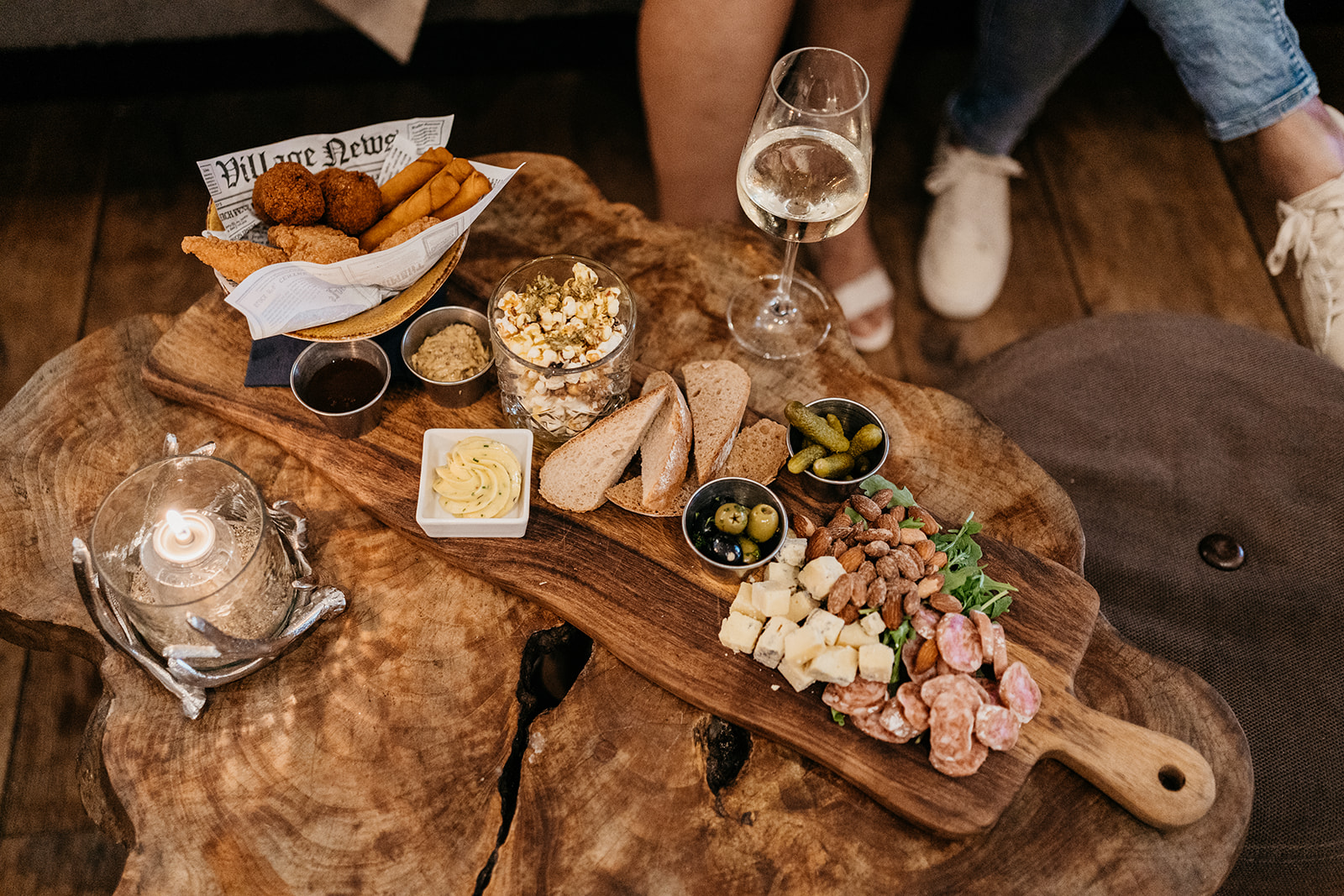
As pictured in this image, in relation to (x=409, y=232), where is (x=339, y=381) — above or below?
below

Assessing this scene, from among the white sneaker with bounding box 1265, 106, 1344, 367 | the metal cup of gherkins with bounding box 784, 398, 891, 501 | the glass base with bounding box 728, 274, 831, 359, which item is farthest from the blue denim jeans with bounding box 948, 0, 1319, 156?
the metal cup of gherkins with bounding box 784, 398, 891, 501

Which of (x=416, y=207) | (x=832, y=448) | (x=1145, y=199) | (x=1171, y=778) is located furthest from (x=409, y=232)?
(x=1145, y=199)

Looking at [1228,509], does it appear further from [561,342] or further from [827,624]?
[561,342]

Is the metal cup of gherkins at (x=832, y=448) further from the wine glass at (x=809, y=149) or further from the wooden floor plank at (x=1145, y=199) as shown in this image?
the wooden floor plank at (x=1145, y=199)

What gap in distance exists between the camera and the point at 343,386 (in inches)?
66.2

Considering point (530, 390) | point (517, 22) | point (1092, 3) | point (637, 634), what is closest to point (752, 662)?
point (637, 634)

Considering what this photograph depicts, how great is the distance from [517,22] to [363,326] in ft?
6.83

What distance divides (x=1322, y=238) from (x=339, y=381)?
211 centimetres

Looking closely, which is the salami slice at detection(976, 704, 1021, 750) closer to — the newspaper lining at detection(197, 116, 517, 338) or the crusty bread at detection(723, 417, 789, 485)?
the crusty bread at detection(723, 417, 789, 485)

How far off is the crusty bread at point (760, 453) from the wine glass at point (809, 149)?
355 mm

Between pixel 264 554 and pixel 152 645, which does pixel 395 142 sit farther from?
pixel 152 645

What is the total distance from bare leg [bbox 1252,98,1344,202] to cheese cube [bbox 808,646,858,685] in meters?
1.55

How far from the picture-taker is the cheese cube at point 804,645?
4.70 feet

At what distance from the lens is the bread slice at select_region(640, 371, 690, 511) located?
5.20ft
